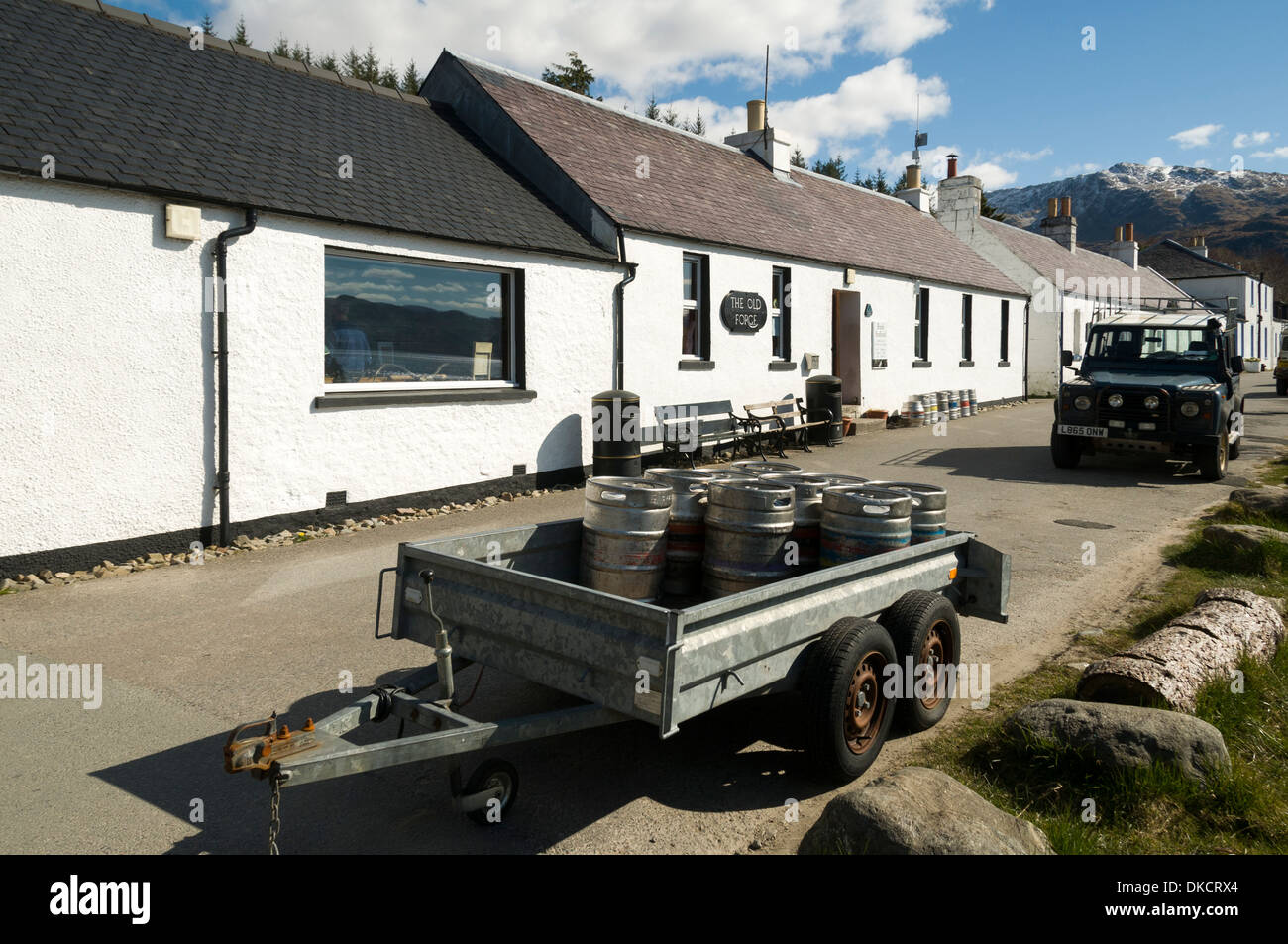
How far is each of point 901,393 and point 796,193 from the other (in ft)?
17.4

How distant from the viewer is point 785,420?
16.1 meters

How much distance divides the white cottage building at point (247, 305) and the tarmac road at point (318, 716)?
96 cm

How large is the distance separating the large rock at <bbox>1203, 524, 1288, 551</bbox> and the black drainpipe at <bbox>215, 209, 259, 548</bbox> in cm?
905

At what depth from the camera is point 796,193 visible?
2142cm

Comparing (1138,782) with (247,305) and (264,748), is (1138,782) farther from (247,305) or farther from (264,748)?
(247,305)

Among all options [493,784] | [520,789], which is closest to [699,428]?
[520,789]

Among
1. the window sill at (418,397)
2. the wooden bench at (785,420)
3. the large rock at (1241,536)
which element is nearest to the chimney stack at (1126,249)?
the wooden bench at (785,420)

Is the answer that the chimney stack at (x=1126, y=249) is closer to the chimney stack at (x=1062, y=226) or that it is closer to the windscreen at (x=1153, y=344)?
the chimney stack at (x=1062, y=226)

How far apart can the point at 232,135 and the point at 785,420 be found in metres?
9.71

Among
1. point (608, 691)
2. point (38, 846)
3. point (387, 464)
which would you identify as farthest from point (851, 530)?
point (387, 464)

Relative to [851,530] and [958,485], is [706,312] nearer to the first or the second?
[958,485]

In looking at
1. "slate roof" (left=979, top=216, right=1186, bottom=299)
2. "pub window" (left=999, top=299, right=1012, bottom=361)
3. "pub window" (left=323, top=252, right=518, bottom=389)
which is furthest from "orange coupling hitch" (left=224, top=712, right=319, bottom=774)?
"pub window" (left=999, top=299, right=1012, bottom=361)

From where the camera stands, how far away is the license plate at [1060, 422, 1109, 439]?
523 inches

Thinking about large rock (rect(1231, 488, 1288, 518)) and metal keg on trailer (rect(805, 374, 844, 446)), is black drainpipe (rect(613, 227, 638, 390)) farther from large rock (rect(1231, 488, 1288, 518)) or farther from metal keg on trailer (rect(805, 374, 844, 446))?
large rock (rect(1231, 488, 1288, 518))
